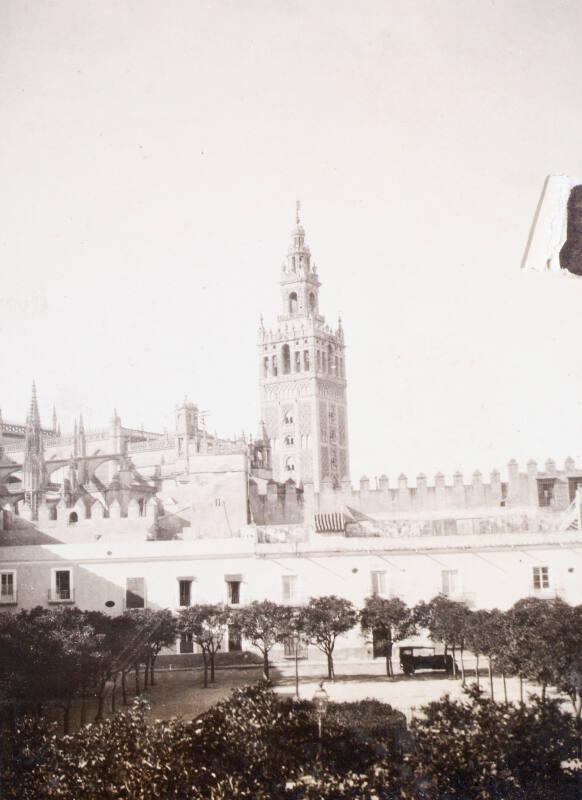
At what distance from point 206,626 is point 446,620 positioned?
92.4 inches

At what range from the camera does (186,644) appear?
8.02 metres

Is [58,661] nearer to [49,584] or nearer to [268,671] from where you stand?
[49,584]

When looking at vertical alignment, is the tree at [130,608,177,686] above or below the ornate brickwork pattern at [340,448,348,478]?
below

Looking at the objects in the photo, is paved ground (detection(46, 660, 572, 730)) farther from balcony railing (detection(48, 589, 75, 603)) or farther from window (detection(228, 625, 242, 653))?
balcony railing (detection(48, 589, 75, 603))

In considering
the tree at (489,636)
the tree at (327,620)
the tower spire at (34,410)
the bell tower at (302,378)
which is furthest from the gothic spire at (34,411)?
the tree at (489,636)

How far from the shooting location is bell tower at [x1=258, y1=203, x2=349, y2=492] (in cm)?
913

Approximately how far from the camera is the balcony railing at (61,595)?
8438 mm

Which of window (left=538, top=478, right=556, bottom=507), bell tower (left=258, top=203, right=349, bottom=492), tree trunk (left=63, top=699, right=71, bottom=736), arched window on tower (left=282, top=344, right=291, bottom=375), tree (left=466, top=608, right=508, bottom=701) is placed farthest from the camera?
arched window on tower (left=282, top=344, right=291, bottom=375)

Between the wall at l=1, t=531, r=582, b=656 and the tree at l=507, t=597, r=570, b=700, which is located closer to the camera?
the tree at l=507, t=597, r=570, b=700

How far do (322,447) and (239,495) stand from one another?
70.1ft

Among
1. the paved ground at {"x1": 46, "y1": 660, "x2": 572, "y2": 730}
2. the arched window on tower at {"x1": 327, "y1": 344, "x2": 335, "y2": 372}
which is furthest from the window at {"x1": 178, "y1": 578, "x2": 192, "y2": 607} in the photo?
the arched window on tower at {"x1": 327, "y1": 344, "x2": 335, "y2": 372}

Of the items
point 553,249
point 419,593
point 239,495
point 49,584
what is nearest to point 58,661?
point 49,584

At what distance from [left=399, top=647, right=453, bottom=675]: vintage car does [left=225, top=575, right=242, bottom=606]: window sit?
169 centimetres

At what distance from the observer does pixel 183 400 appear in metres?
8.66
